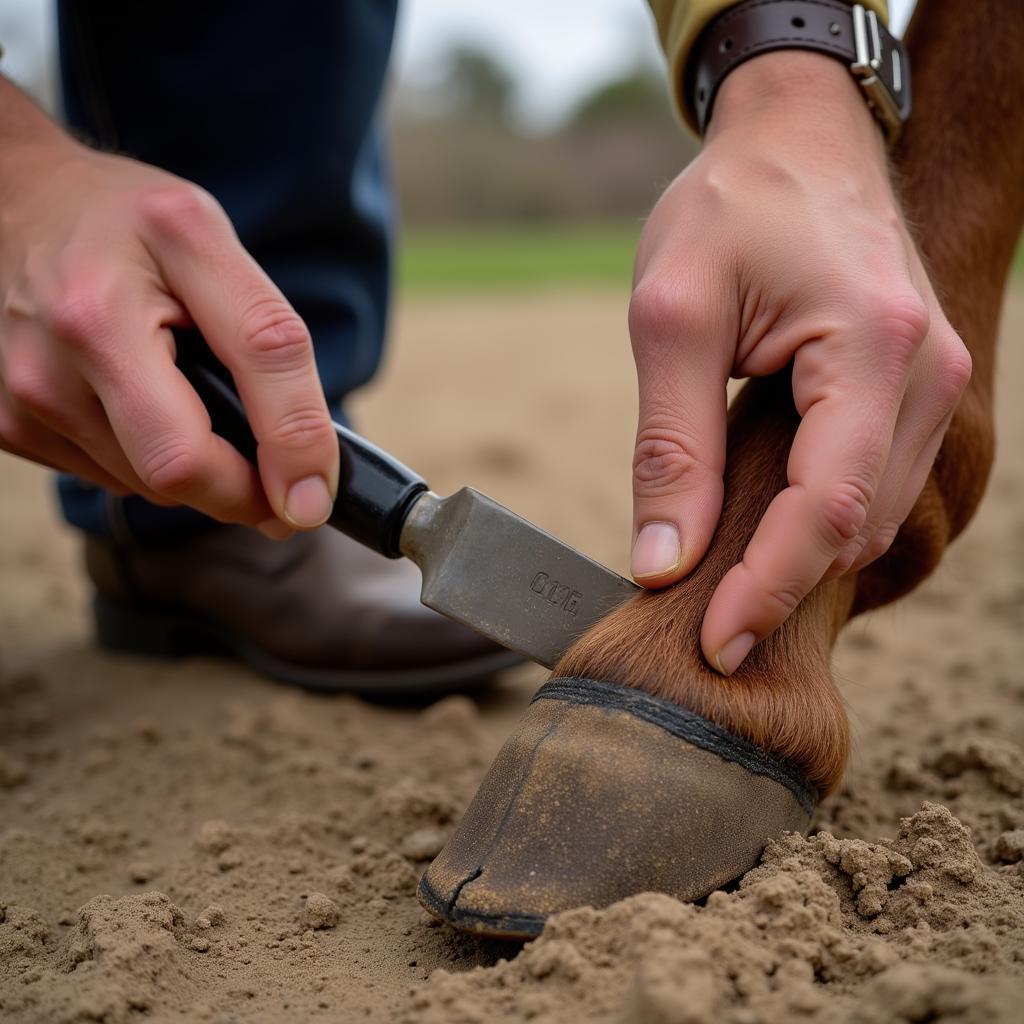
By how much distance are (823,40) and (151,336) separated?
762 millimetres

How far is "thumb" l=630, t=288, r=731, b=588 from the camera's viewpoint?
40.1 inches

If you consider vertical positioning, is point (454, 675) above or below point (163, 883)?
below

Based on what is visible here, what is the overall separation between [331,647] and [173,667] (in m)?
0.37

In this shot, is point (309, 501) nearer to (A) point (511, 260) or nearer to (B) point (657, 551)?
(B) point (657, 551)

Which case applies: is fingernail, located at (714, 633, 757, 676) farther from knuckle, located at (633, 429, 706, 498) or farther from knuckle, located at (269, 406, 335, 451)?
knuckle, located at (269, 406, 335, 451)

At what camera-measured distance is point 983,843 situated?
1.15 meters

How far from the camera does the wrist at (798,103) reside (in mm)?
1106

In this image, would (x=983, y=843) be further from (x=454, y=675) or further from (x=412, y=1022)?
(x=454, y=675)

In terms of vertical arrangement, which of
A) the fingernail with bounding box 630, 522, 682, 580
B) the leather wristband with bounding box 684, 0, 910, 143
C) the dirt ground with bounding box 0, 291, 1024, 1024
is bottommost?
the dirt ground with bounding box 0, 291, 1024, 1024

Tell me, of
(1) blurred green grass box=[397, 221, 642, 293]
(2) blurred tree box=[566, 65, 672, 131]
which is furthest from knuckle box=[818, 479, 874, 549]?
(2) blurred tree box=[566, 65, 672, 131]

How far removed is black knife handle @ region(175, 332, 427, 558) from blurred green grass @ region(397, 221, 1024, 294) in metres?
6.45

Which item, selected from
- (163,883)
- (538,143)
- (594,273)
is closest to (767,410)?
(163,883)

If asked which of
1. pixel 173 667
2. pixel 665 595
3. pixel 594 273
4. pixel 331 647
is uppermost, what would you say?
pixel 665 595

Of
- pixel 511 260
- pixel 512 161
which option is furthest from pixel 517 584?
pixel 512 161
